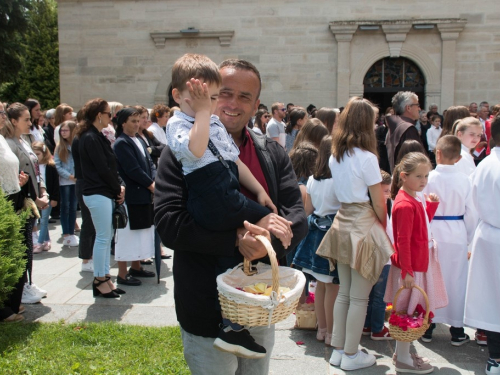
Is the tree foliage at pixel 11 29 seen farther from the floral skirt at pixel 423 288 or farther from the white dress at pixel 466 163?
the floral skirt at pixel 423 288

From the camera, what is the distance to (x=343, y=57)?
16.4 meters

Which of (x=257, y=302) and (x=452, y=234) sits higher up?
(x=257, y=302)

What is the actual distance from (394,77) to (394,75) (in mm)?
68

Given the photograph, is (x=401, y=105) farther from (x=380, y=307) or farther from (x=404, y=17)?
(x=404, y=17)

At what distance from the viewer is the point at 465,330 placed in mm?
5109

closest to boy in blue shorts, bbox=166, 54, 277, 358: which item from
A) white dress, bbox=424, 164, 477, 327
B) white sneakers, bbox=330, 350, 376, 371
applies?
white sneakers, bbox=330, 350, 376, 371

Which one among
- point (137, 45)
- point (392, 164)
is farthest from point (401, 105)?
point (137, 45)

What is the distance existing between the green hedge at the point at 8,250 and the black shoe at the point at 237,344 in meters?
2.57

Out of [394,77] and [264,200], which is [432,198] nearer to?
[264,200]

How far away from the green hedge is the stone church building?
505 inches

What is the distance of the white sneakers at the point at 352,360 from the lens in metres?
4.14

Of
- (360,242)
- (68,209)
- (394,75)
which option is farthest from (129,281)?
(394,75)

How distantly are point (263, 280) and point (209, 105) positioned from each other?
84cm

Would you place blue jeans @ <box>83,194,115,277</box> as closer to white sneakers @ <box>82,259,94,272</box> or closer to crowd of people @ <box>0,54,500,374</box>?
crowd of people @ <box>0,54,500,374</box>
